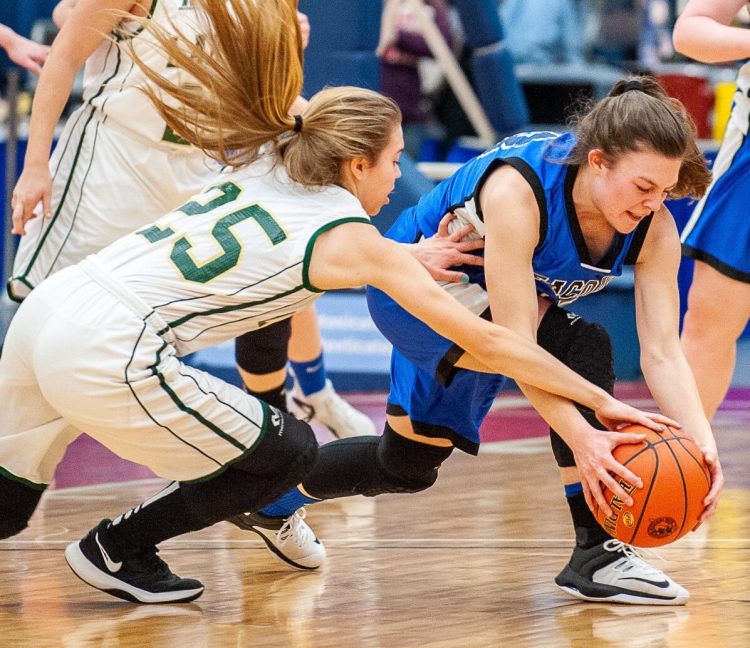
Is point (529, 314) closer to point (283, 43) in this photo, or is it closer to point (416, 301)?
point (416, 301)

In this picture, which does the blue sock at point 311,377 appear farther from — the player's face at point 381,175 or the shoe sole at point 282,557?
the player's face at point 381,175

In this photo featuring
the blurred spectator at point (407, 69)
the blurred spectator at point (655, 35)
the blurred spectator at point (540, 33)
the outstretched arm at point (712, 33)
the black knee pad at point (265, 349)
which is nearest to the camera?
the outstretched arm at point (712, 33)

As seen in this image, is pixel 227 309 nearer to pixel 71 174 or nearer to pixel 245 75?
pixel 245 75

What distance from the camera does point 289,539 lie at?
3596 mm

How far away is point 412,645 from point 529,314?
2.51 ft

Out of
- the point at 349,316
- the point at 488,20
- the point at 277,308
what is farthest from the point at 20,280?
the point at 488,20

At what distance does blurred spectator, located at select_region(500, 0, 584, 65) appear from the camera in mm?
9766

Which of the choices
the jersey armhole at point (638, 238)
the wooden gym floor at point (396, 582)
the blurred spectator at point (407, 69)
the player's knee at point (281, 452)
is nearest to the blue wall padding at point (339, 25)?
the blurred spectator at point (407, 69)

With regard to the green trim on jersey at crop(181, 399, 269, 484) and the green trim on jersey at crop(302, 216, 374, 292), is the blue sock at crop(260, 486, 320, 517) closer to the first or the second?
the green trim on jersey at crop(181, 399, 269, 484)

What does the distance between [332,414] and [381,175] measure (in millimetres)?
2083

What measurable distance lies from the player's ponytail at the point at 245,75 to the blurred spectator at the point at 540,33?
22.0ft

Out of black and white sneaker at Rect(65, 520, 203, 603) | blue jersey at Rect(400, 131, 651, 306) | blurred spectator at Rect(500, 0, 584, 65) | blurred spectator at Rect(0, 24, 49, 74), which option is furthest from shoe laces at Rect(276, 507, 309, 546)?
blurred spectator at Rect(500, 0, 584, 65)

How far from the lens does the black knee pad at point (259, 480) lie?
3.14 meters

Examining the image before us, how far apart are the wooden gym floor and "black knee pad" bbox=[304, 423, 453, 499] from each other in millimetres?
180
